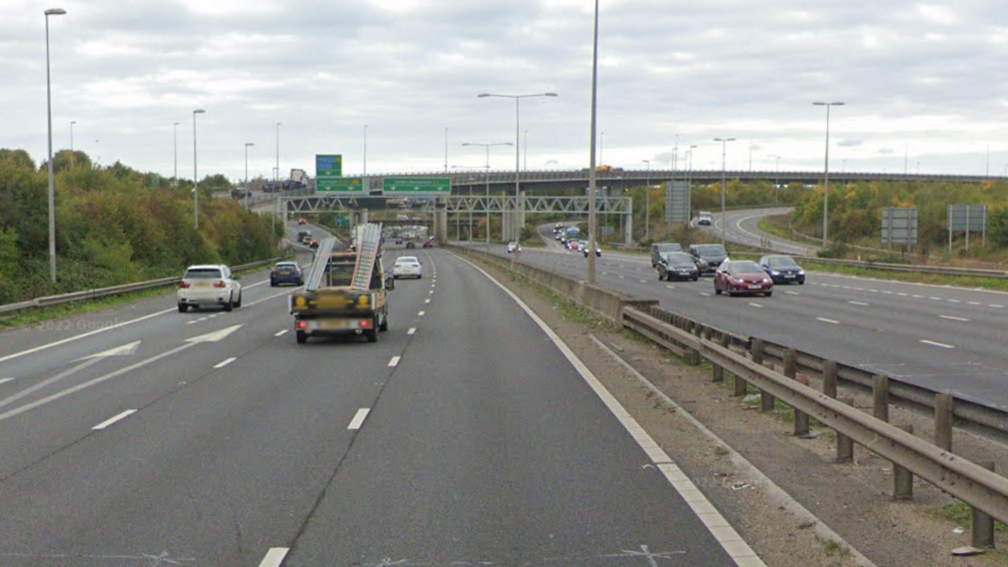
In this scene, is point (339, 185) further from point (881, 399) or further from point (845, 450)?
point (881, 399)

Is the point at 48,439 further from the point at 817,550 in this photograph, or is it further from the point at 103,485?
the point at 817,550

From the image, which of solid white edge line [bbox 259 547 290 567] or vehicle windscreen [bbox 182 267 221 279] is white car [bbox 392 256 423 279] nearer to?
vehicle windscreen [bbox 182 267 221 279]

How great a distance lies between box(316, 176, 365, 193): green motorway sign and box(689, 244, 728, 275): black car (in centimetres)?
4320

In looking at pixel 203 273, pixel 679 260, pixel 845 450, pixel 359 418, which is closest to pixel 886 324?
pixel 359 418

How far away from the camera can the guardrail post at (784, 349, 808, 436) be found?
12.5 metres

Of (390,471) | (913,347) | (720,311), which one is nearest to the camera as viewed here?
(390,471)

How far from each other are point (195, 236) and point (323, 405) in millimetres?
60277

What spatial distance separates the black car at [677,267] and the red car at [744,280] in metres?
12.3

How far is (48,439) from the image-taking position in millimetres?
12906

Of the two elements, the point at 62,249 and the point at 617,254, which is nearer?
the point at 62,249

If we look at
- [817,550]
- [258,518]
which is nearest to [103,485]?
[258,518]

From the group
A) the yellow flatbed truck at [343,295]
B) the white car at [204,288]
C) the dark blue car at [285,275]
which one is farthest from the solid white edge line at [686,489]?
the dark blue car at [285,275]

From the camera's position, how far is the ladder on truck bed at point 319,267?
87.1ft

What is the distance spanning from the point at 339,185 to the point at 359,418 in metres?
88.9
